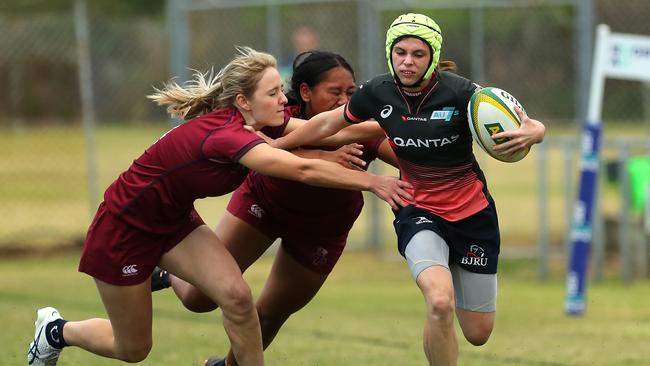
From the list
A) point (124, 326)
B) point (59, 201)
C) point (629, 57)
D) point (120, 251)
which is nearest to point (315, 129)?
point (120, 251)

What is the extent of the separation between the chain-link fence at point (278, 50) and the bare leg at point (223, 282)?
7.76 meters

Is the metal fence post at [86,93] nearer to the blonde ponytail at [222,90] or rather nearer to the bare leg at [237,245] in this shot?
the bare leg at [237,245]

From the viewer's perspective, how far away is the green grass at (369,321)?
28.5 feet

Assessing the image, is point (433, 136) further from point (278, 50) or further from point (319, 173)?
point (278, 50)

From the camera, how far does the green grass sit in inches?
342

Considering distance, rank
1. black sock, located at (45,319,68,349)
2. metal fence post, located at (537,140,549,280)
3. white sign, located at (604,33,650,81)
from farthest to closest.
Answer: metal fence post, located at (537,140,549,280)
white sign, located at (604,33,650,81)
black sock, located at (45,319,68,349)

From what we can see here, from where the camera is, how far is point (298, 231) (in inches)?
292

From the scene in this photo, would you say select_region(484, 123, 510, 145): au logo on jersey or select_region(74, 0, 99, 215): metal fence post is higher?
select_region(484, 123, 510, 145): au logo on jersey

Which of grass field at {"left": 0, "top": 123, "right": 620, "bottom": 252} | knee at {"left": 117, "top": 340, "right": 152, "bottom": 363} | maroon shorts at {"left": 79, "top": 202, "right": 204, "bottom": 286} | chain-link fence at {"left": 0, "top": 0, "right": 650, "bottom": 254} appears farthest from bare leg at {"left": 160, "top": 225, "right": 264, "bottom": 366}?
grass field at {"left": 0, "top": 123, "right": 620, "bottom": 252}

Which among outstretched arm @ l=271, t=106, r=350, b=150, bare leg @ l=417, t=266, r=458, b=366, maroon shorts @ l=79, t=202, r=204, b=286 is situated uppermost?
outstretched arm @ l=271, t=106, r=350, b=150

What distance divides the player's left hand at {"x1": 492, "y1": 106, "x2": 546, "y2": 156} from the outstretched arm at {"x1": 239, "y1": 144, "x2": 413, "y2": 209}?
0.61m

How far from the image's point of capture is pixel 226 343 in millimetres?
9258

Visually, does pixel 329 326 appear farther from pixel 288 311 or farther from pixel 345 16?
pixel 345 16

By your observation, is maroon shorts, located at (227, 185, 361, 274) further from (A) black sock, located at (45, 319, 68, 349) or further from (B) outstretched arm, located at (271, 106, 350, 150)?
(A) black sock, located at (45, 319, 68, 349)
